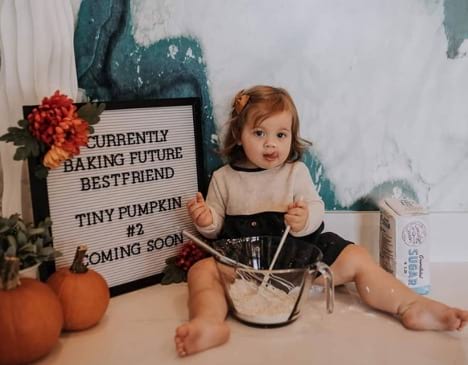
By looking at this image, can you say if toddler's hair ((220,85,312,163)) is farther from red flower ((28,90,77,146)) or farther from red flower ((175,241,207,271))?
red flower ((28,90,77,146))

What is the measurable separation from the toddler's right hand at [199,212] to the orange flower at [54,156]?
10.0 inches

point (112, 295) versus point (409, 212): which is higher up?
point (409, 212)

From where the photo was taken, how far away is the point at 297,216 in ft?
3.08

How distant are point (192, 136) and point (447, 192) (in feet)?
1.75

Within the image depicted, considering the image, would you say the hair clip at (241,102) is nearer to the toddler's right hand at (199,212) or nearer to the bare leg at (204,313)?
the toddler's right hand at (199,212)

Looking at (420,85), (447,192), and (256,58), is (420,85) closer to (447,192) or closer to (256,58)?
(447,192)

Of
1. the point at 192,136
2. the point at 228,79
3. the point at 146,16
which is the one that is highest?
the point at 146,16

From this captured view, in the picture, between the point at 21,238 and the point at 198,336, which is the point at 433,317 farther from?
the point at 21,238

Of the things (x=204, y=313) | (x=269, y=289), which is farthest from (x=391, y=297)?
(x=204, y=313)

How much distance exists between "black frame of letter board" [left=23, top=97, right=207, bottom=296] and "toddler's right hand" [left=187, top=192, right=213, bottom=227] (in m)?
0.08

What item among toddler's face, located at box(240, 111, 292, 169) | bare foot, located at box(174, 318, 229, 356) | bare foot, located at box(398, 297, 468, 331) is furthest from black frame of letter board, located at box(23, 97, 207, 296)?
bare foot, located at box(398, 297, 468, 331)

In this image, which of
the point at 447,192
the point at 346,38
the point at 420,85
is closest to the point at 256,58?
the point at 346,38

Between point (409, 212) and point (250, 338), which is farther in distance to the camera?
point (409, 212)

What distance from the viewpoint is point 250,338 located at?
2.63ft
